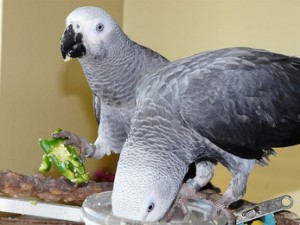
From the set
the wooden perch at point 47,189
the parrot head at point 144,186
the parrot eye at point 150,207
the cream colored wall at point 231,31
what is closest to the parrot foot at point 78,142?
the wooden perch at point 47,189

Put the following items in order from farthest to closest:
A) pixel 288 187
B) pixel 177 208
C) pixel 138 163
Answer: pixel 288 187
pixel 177 208
pixel 138 163

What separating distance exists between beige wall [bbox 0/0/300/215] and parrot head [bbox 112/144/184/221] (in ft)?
2.66

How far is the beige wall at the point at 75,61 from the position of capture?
6.17 feet

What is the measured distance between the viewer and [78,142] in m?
1.59

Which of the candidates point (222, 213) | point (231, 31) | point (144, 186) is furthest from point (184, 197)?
point (231, 31)

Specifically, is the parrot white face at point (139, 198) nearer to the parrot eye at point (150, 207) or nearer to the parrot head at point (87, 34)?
the parrot eye at point (150, 207)

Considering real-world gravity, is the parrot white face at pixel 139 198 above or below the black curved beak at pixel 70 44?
below

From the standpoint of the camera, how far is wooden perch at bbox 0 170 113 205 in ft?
4.60

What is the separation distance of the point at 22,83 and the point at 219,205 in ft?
3.18

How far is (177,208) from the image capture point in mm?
1300

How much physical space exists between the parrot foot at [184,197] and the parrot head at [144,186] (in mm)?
60

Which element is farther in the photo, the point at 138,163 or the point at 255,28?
the point at 255,28

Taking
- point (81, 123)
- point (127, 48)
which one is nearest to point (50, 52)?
point (81, 123)

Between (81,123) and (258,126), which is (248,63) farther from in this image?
(81,123)
